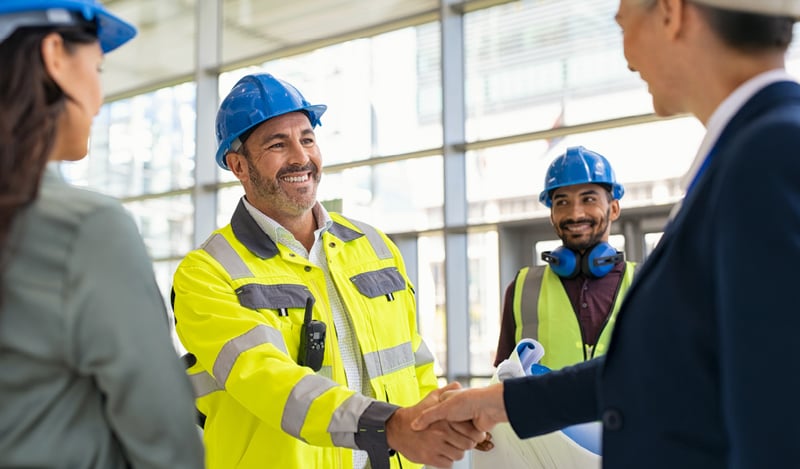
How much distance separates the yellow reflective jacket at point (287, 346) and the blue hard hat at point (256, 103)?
33 cm

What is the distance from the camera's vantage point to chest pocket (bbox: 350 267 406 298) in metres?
2.53

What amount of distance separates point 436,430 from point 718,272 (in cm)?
127

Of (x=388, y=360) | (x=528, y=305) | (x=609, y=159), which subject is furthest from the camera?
(x=609, y=159)

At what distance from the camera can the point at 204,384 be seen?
2361 mm

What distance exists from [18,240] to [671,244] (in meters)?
0.88

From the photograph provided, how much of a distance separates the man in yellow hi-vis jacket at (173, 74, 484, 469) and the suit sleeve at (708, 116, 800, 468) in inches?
48.9

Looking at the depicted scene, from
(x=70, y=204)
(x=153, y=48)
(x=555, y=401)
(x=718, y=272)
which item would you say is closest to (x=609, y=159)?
(x=555, y=401)

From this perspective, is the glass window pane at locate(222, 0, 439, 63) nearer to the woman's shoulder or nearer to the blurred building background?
the blurred building background

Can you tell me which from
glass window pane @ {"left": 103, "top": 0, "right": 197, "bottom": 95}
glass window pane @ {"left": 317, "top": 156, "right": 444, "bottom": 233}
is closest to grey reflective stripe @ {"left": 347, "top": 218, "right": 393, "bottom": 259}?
glass window pane @ {"left": 317, "top": 156, "right": 444, "bottom": 233}

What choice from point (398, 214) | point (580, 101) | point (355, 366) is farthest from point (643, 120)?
point (355, 366)

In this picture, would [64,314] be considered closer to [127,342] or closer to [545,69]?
[127,342]

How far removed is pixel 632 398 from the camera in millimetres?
1135

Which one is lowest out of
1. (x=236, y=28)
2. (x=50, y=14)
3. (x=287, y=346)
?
(x=287, y=346)

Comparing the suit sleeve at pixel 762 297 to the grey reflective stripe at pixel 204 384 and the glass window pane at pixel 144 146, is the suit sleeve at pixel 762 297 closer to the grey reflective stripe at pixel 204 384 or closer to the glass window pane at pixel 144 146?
the grey reflective stripe at pixel 204 384
